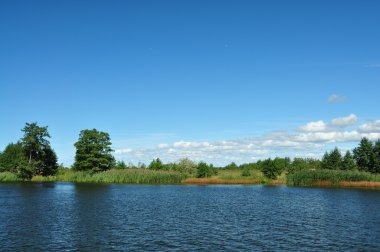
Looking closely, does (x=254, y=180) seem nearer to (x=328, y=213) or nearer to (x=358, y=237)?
(x=328, y=213)

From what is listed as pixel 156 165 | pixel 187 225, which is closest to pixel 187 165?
pixel 156 165

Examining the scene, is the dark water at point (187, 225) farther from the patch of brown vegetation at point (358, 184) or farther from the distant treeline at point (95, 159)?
the distant treeline at point (95, 159)

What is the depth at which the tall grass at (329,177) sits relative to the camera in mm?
82375

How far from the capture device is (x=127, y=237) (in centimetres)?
2883

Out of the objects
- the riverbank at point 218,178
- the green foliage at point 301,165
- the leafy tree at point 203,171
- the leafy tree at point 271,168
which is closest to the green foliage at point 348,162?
the green foliage at point 301,165

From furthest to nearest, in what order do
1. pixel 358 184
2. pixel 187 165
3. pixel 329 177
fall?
1. pixel 187 165
2. pixel 329 177
3. pixel 358 184

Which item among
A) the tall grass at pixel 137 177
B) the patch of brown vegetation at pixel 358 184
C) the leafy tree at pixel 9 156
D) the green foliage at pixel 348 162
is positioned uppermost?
the leafy tree at pixel 9 156

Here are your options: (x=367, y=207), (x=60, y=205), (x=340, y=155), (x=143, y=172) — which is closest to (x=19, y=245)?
(x=60, y=205)

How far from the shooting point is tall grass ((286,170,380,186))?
82.4m

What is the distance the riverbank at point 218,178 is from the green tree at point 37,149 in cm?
377

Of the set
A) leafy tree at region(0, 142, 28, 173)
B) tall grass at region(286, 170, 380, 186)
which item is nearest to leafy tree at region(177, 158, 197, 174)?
tall grass at region(286, 170, 380, 186)

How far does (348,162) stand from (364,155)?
4.69 meters

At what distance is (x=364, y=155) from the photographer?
351ft

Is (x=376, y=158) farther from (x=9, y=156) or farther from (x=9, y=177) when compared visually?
(x=9, y=156)
